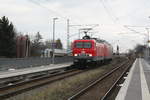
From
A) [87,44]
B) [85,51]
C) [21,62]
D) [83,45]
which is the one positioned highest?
[87,44]

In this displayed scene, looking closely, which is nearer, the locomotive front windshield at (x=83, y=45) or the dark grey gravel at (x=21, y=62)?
the dark grey gravel at (x=21, y=62)

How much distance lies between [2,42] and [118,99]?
4966cm

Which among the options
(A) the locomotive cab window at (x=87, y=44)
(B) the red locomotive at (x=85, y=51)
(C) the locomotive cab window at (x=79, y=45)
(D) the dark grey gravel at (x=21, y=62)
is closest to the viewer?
(D) the dark grey gravel at (x=21, y=62)

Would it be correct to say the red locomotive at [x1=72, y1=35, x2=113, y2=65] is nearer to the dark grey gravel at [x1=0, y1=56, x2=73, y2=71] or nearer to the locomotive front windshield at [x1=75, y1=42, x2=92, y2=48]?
the locomotive front windshield at [x1=75, y1=42, x2=92, y2=48]

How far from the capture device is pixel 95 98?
1130 centimetres

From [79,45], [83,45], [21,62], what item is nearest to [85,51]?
[83,45]

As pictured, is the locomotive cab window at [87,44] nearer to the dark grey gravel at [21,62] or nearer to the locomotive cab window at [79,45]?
the locomotive cab window at [79,45]

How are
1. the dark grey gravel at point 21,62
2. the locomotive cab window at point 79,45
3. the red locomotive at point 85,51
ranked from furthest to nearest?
the locomotive cab window at point 79,45
the red locomotive at point 85,51
the dark grey gravel at point 21,62

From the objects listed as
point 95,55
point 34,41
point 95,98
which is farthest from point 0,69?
point 34,41

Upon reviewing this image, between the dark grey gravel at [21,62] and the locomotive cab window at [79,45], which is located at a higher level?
the locomotive cab window at [79,45]

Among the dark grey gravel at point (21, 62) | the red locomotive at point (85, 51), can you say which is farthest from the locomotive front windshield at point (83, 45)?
the dark grey gravel at point (21, 62)

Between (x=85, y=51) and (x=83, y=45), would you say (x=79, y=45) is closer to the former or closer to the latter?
(x=83, y=45)

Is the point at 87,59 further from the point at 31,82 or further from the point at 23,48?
the point at 23,48

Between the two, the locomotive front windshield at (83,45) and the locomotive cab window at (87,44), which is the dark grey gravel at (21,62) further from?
the locomotive cab window at (87,44)
